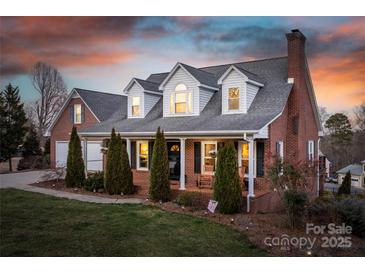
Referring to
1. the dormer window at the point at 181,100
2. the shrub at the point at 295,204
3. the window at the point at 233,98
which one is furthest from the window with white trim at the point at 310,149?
the shrub at the point at 295,204

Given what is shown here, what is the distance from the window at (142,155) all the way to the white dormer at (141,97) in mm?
1392

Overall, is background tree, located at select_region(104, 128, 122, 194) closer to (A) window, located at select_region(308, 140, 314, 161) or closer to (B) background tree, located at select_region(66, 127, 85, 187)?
(B) background tree, located at select_region(66, 127, 85, 187)

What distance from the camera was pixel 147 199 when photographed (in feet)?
33.8

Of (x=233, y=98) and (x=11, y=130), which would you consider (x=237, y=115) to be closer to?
(x=233, y=98)

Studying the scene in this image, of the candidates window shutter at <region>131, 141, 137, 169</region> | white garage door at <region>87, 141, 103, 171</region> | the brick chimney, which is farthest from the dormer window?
white garage door at <region>87, 141, 103, 171</region>

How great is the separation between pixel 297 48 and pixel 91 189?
9.55 meters

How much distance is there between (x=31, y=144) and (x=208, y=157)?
12760mm

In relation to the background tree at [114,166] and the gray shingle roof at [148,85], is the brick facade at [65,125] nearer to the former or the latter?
the gray shingle roof at [148,85]

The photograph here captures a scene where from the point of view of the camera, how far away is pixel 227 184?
8617 millimetres

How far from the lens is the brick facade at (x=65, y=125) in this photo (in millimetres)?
17406

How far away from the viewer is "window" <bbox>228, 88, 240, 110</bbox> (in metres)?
11.4

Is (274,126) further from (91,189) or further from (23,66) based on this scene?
(23,66)

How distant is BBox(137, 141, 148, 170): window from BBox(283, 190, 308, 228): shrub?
709 centimetres
